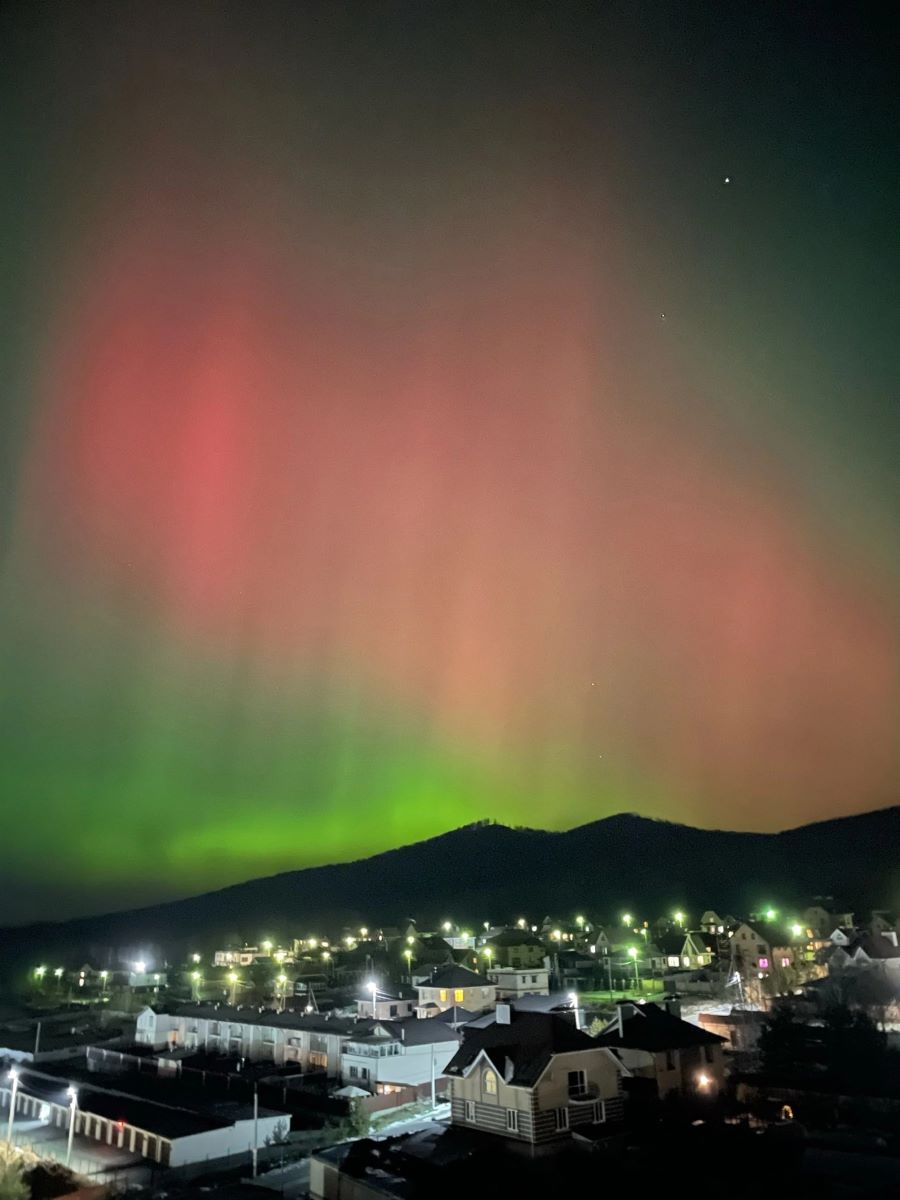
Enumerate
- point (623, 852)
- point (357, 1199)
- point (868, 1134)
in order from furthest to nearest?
point (623, 852), point (868, 1134), point (357, 1199)

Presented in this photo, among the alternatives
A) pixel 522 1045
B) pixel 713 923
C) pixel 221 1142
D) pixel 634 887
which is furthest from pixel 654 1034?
pixel 634 887

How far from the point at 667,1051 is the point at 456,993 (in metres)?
26.3

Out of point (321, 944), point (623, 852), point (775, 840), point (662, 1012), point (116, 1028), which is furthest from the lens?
point (623, 852)

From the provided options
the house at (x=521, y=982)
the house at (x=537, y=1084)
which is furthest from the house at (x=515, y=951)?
the house at (x=537, y=1084)

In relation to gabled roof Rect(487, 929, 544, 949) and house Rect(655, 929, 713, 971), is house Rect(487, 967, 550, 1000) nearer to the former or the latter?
house Rect(655, 929, 713, 971)

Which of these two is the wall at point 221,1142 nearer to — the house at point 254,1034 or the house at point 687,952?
the house at point 254,1034

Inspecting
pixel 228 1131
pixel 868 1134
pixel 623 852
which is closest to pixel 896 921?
pixel 868 1134

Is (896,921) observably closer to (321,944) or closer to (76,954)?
(321,944)

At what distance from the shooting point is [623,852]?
626ft

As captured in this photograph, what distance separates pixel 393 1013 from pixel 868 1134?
110ft

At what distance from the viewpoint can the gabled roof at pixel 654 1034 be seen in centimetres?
2962

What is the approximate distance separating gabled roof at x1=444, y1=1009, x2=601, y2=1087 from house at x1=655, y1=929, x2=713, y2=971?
4369cm

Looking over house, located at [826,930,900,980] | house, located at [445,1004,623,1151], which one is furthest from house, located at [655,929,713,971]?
house, located at [445,1004,623,1151]

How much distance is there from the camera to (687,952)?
6850cm
